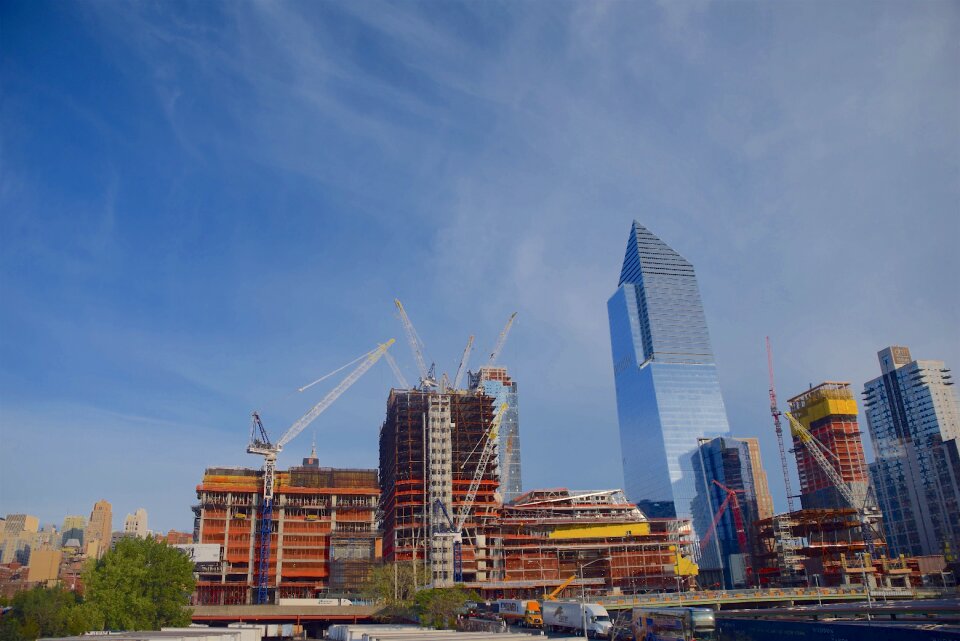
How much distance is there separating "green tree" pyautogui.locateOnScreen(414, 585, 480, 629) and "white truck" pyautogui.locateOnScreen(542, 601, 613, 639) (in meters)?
19.9

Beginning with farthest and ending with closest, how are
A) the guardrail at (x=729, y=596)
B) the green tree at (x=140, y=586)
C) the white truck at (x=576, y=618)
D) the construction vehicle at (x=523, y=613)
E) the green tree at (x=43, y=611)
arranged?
the guardrail at (x=729, y=596), the construction vehicle at (x=523, y=613), the green tree at (x=140, y=586), the green tree at (x=43, y=611), the white truck at (x=576, y=618)

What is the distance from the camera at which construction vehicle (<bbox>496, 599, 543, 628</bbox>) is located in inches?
4964

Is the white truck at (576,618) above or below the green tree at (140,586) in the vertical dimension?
below

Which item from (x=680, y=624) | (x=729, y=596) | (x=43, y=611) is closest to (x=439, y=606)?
(x=43, y=611)

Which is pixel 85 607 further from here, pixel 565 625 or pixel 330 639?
pixel 565 625

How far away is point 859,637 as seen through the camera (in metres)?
68.1

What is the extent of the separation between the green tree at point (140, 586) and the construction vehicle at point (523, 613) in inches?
2202

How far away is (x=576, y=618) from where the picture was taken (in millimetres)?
107938

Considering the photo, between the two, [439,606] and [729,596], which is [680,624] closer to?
[439,606]

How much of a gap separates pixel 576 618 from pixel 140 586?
69.3 metres

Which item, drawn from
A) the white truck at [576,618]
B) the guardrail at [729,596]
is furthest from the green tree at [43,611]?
the guardrail at [729,596]

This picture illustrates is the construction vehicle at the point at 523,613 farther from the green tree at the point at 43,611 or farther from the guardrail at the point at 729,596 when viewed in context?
the green tree at the point at 43,611

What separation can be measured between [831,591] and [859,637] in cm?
14638

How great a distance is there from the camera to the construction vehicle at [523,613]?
126081 mm
